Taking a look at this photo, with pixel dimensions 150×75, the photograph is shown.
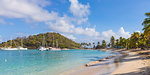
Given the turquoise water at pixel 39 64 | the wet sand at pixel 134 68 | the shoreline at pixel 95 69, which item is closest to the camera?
the wet sand at pixel 134 68

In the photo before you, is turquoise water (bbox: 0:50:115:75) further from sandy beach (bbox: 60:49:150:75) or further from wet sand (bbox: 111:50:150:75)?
wet sand (bbox: 111:50:150:75)

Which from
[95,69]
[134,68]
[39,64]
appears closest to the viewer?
[134,68]

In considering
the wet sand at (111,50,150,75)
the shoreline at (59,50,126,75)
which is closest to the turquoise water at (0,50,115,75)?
the shoreline at (59,50,126,75)

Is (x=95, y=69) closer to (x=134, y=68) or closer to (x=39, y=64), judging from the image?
(x=134, y=68)

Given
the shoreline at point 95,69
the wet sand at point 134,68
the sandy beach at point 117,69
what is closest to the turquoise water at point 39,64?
the shoreline at point 95,69

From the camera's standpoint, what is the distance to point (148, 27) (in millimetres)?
31016

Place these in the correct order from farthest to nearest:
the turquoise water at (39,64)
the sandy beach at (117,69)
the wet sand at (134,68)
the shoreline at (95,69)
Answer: the turquoise water at (39,64) < the shoreline at (95,69) < the sandy beach at (117,69) < the wet sand at (134,68)

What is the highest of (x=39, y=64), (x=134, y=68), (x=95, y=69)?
(x=134, y=68)

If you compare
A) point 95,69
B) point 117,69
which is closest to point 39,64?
point 95,69

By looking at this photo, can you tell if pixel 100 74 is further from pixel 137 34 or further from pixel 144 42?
pixel 137 34

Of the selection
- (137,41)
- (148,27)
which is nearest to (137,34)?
(137,41)

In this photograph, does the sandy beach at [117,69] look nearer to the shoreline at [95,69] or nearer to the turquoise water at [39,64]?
the shoreline at [95,69]

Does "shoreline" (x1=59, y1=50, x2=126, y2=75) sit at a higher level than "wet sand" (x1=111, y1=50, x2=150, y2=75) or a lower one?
lower

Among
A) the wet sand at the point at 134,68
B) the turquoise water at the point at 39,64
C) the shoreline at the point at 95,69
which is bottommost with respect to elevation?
the turquoise water at the point at 39,64
